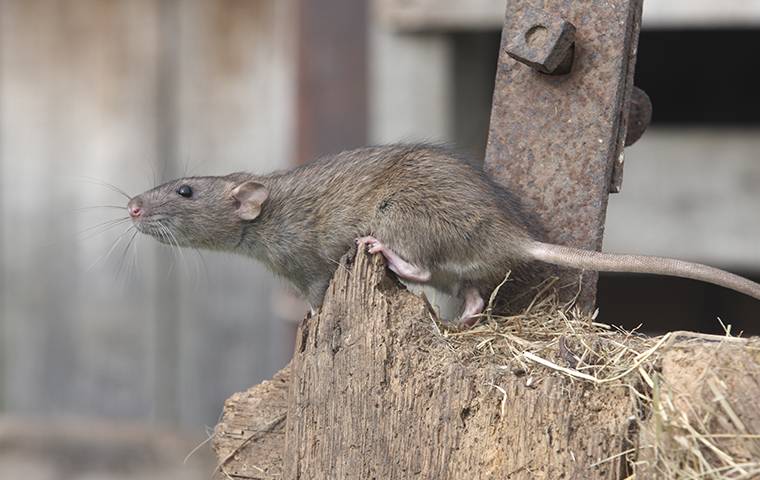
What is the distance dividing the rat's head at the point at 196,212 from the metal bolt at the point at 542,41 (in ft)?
3.90

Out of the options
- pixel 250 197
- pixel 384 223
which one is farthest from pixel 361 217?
pixel 250 197

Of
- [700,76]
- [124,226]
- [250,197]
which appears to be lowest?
[124,226]

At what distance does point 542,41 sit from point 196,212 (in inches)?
57.6

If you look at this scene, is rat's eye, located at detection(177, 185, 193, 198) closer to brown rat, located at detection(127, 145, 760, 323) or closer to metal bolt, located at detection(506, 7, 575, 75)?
brown rat, located at detection(127, 145, 760, 323)

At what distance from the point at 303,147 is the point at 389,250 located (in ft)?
8.79

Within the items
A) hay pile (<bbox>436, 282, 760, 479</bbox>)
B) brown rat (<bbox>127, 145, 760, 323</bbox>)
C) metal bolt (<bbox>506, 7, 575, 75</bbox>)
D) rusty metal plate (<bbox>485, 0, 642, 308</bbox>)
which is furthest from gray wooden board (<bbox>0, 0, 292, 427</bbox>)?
hay pile (<bbox>436, 282, 760, 479</bbox>)

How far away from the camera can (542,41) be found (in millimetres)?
3275

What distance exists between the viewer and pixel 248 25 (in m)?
7.66

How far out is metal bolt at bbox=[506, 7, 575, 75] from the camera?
3258mm

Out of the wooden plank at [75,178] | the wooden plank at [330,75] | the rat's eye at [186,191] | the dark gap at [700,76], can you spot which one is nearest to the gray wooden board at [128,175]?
the wooden plank at [75,178]

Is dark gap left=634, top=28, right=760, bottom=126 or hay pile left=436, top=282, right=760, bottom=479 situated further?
dark gap left=634, top=28, right=760, bottom=126

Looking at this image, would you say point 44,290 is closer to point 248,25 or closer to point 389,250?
point 248,25

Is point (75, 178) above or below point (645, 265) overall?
below

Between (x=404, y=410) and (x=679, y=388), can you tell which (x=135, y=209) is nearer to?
(x=404, y=410)
